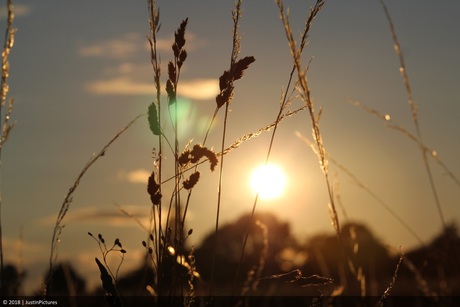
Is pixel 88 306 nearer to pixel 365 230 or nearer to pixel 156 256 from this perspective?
pixel 156 256

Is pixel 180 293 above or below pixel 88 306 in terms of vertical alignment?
below

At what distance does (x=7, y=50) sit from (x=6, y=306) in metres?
1.08

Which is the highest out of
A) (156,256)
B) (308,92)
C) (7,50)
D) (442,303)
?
(7,50)

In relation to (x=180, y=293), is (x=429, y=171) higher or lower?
higher

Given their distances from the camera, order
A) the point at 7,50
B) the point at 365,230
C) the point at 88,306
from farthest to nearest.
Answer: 1. the point at 365,230
2. the point at 88,306
3. the point at 7,50

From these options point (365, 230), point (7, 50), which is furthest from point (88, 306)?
point (365, 230)

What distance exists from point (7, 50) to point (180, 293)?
1182 millimetres

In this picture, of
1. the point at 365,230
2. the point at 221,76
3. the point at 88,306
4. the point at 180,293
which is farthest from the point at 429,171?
the point at 365,230

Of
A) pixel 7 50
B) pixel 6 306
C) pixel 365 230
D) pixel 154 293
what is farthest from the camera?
pixel 365 230

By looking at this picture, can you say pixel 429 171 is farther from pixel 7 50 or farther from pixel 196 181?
pixel 7 50

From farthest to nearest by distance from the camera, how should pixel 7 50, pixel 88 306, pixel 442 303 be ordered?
pixel 88 306
pixel 7 50
pixel 442 303

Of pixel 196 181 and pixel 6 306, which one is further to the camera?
pixel 6 306

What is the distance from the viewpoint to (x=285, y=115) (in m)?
2.41

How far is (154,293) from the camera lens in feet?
7.20
